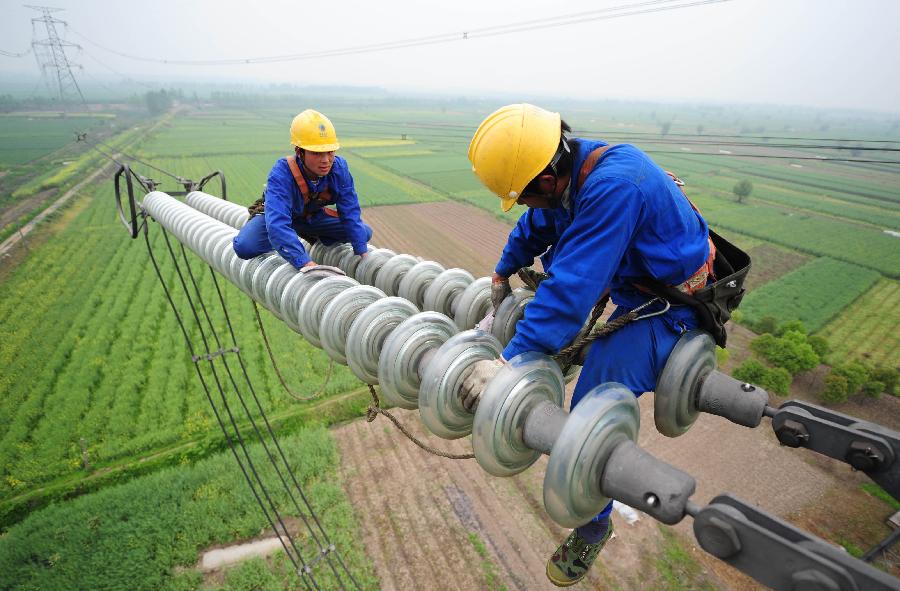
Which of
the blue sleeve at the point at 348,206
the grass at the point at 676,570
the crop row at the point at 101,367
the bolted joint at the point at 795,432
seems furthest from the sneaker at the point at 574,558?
the crop row at the point at 101,367

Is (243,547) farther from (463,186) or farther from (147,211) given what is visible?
(463,186)

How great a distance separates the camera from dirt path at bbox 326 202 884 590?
34.3ft

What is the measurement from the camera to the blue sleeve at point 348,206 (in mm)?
5789

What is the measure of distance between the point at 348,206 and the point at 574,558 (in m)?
4.59

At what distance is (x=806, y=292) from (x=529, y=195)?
34.1 metres

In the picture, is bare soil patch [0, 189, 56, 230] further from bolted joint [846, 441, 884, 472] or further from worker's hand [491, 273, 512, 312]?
bolted joint [846, 441, 884, 472]

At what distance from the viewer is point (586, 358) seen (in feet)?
11.0

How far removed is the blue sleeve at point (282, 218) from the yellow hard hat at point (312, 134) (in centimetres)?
34

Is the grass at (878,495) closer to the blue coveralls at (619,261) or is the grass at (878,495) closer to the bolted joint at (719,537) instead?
the blue coveralls at (619,261)

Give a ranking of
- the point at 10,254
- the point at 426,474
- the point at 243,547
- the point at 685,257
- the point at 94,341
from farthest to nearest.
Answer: the point at 10,254
the point at 94,341
the point at 426,474
the point at 243,547
the point at 685,257

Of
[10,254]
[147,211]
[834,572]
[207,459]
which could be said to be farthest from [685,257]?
[10,254]

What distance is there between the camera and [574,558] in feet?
12.7

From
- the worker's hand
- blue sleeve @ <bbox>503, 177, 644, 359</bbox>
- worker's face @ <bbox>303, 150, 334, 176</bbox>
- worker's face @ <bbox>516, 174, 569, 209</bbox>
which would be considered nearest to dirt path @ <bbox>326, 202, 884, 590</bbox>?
the worker's hand

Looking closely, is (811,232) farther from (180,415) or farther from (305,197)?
(180,415)
